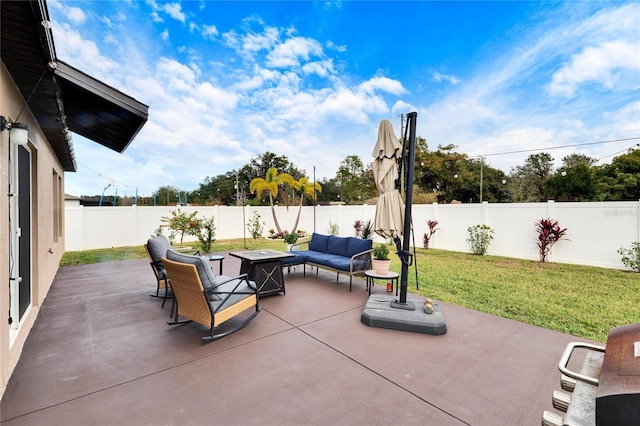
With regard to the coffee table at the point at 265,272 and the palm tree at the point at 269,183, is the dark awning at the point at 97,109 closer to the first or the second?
the coffee table at the point at 265,272

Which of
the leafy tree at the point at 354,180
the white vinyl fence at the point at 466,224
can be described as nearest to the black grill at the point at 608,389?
the white vinyl fence at the point at 466,224

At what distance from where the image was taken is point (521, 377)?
2.55 meters

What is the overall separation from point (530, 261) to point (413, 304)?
22.3ft

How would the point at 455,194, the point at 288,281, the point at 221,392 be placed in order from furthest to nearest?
the point at 455,194 < the point at 288,281 < the point at 221,392

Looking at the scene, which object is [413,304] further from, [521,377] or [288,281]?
[288,281]

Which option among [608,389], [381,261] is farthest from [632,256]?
[608,389]

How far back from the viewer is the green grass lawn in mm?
4074

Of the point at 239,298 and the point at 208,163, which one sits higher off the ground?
the point at 208,163

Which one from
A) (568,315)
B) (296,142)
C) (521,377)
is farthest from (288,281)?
(296,142)

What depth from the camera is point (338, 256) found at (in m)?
6.25

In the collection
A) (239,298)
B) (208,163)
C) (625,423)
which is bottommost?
(239,298)

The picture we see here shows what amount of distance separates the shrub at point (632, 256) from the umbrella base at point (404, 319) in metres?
6.65

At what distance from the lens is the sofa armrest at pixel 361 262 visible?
535cm

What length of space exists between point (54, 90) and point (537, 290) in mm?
8097
